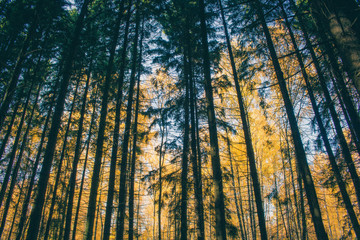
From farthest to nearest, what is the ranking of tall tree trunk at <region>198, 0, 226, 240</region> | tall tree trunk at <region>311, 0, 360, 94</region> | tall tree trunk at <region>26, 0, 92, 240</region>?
tall tree trunk at <region>198, 0, 226, 240</region> → tall tree trunk at <region>26, 0, 92, 240</region> → tall tree trunk at <region>311, 0, 360, 94</region>

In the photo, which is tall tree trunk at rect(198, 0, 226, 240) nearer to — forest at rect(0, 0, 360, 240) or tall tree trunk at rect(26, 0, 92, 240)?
forest at rect(0, 0, 360, 240)

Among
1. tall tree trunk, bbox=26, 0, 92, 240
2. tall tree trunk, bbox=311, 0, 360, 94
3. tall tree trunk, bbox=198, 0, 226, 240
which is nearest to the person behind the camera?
tall tree trunk, bbox=311, 0, 360, 94

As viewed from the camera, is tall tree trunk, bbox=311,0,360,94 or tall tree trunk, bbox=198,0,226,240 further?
tall tree trunk, bbox=198,0,226,240

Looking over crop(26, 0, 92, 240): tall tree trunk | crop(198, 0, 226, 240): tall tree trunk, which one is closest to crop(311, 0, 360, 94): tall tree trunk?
crop(198, 0, 226, 240): tall tree trunk

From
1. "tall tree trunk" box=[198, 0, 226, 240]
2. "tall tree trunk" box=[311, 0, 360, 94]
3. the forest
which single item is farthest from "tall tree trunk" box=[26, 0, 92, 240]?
"tall tree trunk" box=[311, 0, 360, 94]

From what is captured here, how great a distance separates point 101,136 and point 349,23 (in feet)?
20.1

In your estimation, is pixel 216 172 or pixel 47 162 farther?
pixel 216 172

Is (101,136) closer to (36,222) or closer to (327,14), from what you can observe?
(36,222)

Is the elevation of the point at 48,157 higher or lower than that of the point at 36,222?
higher

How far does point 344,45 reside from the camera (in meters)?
1.87

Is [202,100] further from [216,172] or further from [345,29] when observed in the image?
[345,29]

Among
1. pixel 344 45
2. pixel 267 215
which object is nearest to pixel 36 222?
pixel 344 45

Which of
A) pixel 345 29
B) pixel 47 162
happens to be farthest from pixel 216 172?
pixel 47 162

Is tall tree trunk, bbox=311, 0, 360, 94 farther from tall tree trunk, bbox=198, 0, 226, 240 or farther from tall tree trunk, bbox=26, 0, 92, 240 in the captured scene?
tall tree trunk, bbox=26, 0, 92, 240
